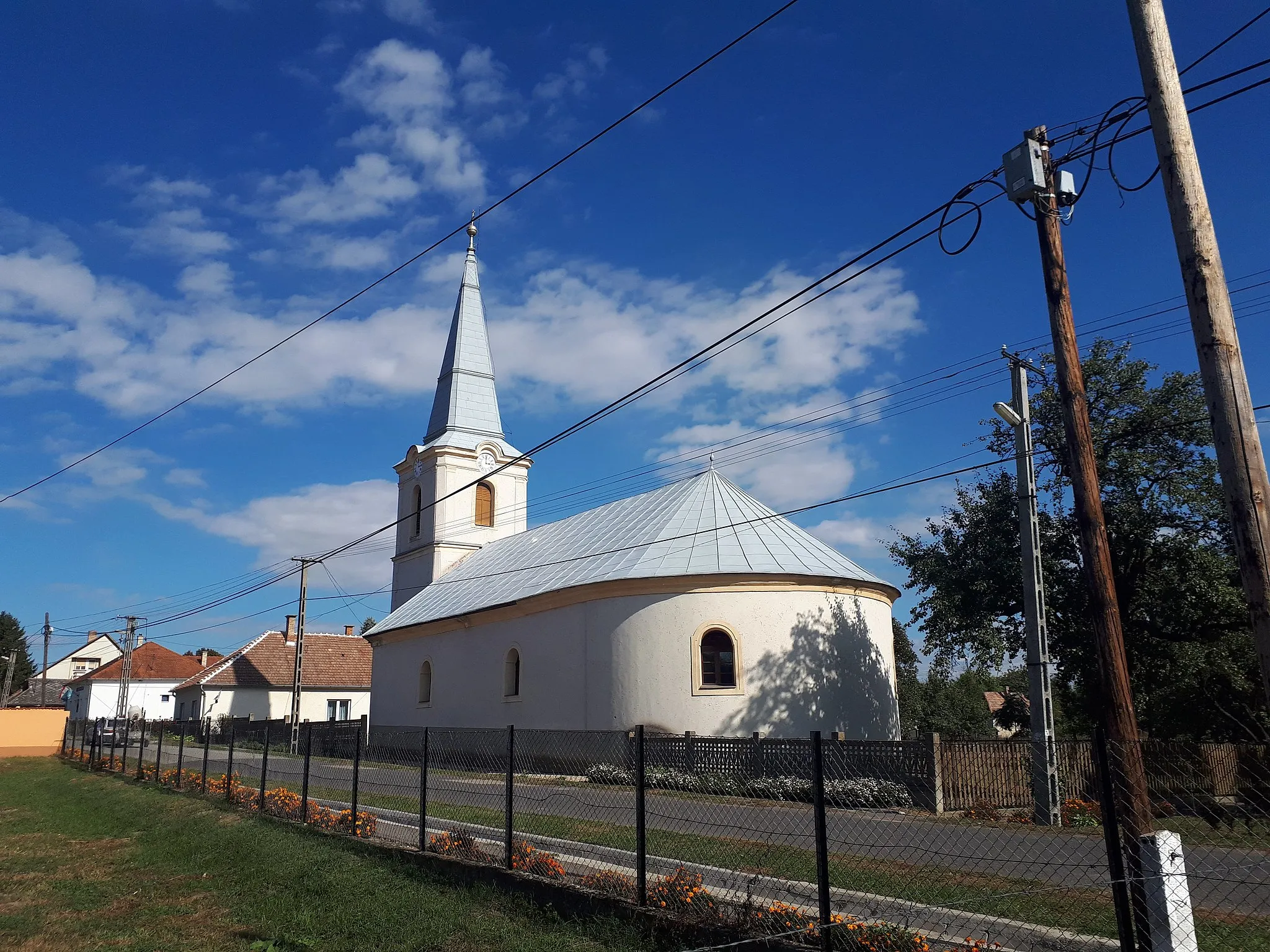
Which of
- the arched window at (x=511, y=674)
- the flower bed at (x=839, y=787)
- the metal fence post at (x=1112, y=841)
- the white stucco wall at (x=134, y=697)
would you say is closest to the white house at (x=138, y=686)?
the white stucco wall at (x=134, y=697)

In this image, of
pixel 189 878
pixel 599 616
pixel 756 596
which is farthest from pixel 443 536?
pixel 189 878

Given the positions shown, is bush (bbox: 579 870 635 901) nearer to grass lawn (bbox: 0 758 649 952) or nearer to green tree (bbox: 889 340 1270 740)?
grass lawn (bbox: 0 758 649 952)

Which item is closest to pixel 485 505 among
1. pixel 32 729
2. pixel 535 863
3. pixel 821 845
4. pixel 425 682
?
pixel 425 682

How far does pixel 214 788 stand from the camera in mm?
17281

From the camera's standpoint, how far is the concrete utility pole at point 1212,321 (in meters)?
5.26

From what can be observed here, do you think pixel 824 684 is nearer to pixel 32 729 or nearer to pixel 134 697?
pixel 32 729

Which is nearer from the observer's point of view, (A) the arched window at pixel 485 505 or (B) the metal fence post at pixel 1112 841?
(B) the metal fence post at pixel 1112 841

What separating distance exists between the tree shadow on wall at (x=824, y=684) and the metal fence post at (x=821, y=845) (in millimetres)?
18402

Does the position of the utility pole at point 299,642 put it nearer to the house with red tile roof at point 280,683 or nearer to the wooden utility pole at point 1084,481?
the house with red tile roof at point 280,683

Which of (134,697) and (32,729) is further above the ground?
(134,697)

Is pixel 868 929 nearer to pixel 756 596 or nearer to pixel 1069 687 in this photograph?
pixel 756 596

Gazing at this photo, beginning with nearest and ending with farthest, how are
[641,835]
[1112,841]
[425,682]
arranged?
[1112,841], [641,835], [425,682]

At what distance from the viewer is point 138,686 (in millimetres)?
71000

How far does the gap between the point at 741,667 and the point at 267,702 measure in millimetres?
41197
